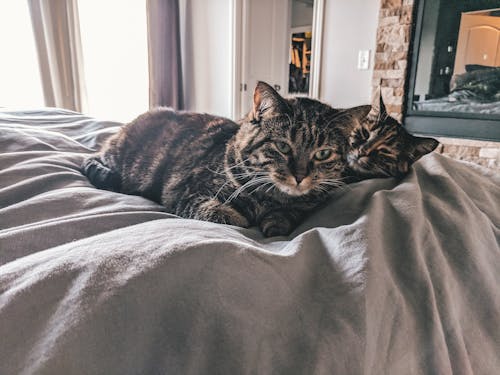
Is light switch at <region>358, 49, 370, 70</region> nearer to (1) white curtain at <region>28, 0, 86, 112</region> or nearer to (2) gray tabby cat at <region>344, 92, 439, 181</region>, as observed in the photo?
(2) gray tabby cat at <region>344, 92, 439, 181</region>

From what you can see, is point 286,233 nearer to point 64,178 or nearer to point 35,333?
point 35,333

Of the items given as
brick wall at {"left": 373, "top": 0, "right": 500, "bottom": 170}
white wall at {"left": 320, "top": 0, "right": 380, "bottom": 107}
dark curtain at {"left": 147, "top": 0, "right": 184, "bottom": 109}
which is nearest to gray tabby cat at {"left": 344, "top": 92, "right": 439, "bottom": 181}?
brick wall at {"left": 373, "top": 0, "right": 500, "bottom": 170}

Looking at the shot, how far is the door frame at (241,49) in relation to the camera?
2.73 meters

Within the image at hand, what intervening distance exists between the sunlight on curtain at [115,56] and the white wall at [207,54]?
42 cm

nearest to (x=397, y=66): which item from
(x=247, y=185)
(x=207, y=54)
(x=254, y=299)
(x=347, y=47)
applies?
(x=347, y=47)

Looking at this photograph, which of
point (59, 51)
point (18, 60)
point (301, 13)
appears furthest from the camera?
point (301, 13)

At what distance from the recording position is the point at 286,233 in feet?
2.16

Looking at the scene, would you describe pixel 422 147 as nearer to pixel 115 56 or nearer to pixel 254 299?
pixel 254 299

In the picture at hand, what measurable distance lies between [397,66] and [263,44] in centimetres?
141

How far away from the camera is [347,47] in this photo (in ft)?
8.61

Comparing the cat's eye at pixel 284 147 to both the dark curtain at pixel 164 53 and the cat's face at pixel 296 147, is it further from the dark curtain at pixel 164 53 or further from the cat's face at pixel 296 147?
the dark curtain at pixel 164 53

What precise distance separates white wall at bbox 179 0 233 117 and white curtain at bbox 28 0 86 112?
105 cm

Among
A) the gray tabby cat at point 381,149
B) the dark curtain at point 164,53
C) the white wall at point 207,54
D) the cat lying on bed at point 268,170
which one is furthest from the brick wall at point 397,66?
the dark curtain at point 164,53

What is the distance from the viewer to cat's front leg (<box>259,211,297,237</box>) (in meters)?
0.66
